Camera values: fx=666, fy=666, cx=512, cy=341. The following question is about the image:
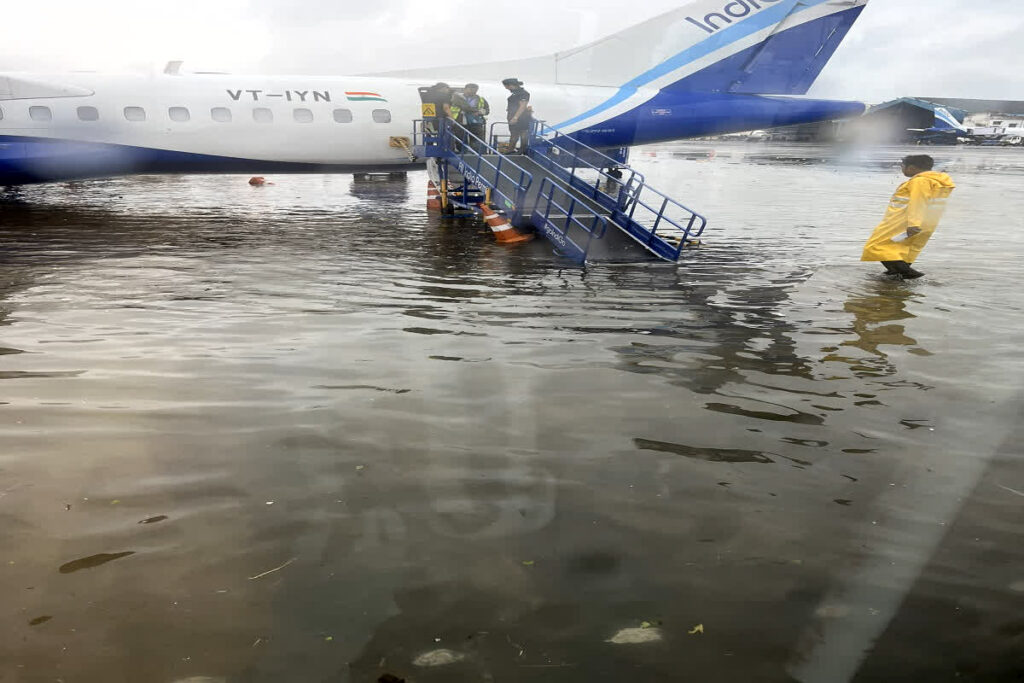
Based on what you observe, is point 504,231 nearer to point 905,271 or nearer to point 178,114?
point 905,271

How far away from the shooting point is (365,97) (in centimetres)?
2031

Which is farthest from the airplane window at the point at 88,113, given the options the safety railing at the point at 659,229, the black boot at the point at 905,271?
the black boot at the point at 905,271

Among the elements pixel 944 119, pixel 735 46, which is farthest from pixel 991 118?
pixel 735 46

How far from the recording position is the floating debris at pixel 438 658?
2.90 meters

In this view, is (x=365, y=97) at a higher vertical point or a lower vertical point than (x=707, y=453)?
higher

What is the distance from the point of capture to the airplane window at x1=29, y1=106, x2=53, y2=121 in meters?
18.0

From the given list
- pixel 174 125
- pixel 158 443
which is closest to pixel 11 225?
pixel 174 125

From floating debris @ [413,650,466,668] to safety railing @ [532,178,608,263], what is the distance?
1019cm

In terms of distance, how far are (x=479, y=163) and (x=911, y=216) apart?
945cm

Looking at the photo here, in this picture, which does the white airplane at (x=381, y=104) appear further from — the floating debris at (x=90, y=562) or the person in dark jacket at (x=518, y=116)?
the floating debris at (x=90, y=562)

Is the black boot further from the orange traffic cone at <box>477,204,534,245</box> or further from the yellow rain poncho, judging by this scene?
the orange traffic cone at <box>477,204,534,245</box>

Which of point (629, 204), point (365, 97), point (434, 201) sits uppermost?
point (365, 97)

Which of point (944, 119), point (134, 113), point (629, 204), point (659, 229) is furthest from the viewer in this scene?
point (944, 119)

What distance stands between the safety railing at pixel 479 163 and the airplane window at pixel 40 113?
32.4ft
